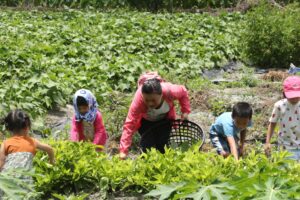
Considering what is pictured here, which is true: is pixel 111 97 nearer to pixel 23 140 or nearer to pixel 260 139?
pixel 260 139

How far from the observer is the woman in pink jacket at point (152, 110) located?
14.7ft

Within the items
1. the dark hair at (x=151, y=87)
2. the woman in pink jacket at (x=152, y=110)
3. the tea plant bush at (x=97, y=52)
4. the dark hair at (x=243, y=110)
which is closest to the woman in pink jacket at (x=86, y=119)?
the woman in pink jacket at (x=152, y=110)

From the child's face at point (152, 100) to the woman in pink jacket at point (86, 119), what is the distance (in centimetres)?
60

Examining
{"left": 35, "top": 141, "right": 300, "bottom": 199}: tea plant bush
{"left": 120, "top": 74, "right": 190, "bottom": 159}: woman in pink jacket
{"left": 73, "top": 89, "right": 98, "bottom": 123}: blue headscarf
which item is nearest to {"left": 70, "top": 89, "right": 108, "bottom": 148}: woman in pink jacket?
{"left": 73, "top": 89, "right": 98, "bottom": 123}: blue headscarf

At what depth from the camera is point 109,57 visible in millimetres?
9352

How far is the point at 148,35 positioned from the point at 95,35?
112 centimetres

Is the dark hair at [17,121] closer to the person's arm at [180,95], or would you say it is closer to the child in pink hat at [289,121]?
the person's arm at [180,95]

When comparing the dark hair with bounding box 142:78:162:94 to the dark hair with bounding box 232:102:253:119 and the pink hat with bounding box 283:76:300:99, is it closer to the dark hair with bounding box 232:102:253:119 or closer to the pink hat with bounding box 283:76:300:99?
the dark hair with bounding box 232:102:253:119

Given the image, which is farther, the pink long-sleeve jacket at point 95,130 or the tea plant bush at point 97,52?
the tea plant bush at point 97,52

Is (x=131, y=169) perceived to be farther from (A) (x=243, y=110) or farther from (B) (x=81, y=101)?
(B) (x=81, y=101)

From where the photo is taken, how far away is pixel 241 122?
454 cm

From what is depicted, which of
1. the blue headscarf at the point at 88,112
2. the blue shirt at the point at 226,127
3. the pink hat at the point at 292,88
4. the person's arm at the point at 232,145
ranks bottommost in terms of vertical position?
the person's arm at the point at 232,145

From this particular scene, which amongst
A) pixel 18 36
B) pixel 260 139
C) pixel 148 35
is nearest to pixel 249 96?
pixel 260 139

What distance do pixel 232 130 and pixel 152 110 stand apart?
773 millimetres
